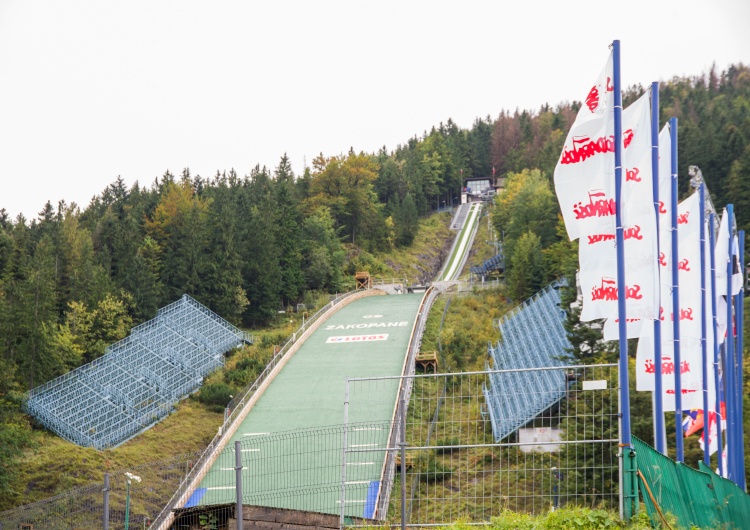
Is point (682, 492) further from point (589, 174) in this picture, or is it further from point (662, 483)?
point (589, 174)

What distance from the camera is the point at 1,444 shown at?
25.6m

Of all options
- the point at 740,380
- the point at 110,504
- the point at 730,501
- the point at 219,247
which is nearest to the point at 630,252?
the point at 730,501

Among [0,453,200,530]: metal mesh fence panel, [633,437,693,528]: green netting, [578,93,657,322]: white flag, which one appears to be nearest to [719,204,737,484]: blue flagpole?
[578,93,657,322]: white flag

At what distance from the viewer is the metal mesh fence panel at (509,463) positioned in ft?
46.8

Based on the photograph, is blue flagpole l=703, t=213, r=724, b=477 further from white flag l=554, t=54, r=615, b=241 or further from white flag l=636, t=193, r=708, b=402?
white flag l=554, t=54, r=615, b=241

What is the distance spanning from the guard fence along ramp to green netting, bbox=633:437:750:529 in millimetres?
24285

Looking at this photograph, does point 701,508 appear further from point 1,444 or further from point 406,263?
point 406,263

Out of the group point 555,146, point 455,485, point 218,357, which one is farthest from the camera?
point 555,146

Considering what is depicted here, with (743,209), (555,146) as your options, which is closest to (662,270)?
(743,209)

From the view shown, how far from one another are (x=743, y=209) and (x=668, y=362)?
4290cm

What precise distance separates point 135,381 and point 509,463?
87.5 ft

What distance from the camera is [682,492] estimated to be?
12.2m

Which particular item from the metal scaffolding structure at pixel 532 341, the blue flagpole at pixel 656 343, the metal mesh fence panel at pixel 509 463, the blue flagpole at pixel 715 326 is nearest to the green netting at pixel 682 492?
the metal mesh fence panel at pixel 509 463

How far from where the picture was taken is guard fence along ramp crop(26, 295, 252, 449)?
113ft
